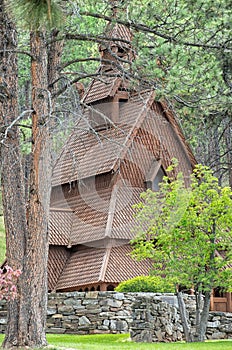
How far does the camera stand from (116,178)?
21.6 metres

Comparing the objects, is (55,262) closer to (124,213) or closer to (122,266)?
(122,266)

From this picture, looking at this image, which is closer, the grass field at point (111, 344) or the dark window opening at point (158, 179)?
the grass field at point (111, 344)

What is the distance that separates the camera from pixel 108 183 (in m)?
21.8

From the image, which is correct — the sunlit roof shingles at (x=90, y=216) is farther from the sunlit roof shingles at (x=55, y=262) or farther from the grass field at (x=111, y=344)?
the grass field at (x=111, y=344)

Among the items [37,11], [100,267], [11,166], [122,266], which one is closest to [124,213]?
[122,266]

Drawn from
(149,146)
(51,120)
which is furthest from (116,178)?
(51,120)

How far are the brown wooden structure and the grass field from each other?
284 cm

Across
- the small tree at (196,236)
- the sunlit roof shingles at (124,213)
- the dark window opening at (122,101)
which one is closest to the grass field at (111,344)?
the small tree at (196,236)

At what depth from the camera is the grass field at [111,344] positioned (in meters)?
13.9

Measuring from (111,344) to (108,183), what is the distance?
23.8 ft

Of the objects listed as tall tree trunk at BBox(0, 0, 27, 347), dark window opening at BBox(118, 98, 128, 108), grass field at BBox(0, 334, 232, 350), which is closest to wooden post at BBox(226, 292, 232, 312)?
grass field at BBox(0, 334, 232, 350)

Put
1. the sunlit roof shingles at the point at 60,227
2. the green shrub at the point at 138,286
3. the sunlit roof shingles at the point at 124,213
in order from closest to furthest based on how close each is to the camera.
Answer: the green shrub at the point at 138,286 → the sunlit roof shingles at the point at 124,213 → the sunlit roof shingles at the point at 60,227

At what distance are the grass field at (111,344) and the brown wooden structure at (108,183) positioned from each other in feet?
9.31

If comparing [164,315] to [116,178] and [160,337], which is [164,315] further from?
[116,178]
